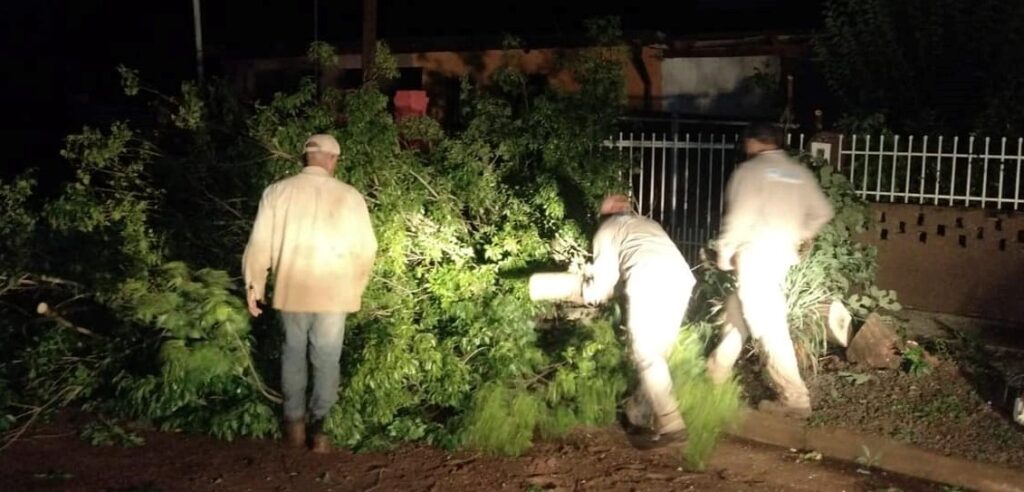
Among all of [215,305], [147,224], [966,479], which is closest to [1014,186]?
[966,479]

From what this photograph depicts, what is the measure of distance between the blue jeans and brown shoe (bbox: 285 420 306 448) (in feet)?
0.10

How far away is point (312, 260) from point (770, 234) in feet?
8.22

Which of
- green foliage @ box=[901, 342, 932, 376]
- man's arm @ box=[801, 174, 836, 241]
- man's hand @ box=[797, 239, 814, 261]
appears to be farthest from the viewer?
green foliage @ box=[901, 342, 932, 376]

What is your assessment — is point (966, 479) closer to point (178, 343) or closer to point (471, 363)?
point (471, 363)

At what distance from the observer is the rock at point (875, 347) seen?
291 inches

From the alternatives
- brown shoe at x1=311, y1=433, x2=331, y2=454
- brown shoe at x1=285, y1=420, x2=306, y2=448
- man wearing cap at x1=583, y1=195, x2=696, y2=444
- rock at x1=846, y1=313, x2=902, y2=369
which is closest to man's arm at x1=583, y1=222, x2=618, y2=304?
man wearing cap at x1=583, y1=195, x2=696, y2=444

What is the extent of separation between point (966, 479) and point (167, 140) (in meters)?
6.17

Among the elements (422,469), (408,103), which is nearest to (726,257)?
(422,469)

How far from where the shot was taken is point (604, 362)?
22.1 ft

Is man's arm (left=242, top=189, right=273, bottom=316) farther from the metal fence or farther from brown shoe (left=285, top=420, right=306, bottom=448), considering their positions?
the metal fence

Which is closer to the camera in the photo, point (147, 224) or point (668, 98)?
point (147, 224)

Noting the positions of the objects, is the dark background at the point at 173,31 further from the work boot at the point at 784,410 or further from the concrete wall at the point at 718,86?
the work boot at the point at 784,410

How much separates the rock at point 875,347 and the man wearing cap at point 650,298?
65.2 inches

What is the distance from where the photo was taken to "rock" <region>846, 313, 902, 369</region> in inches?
291
